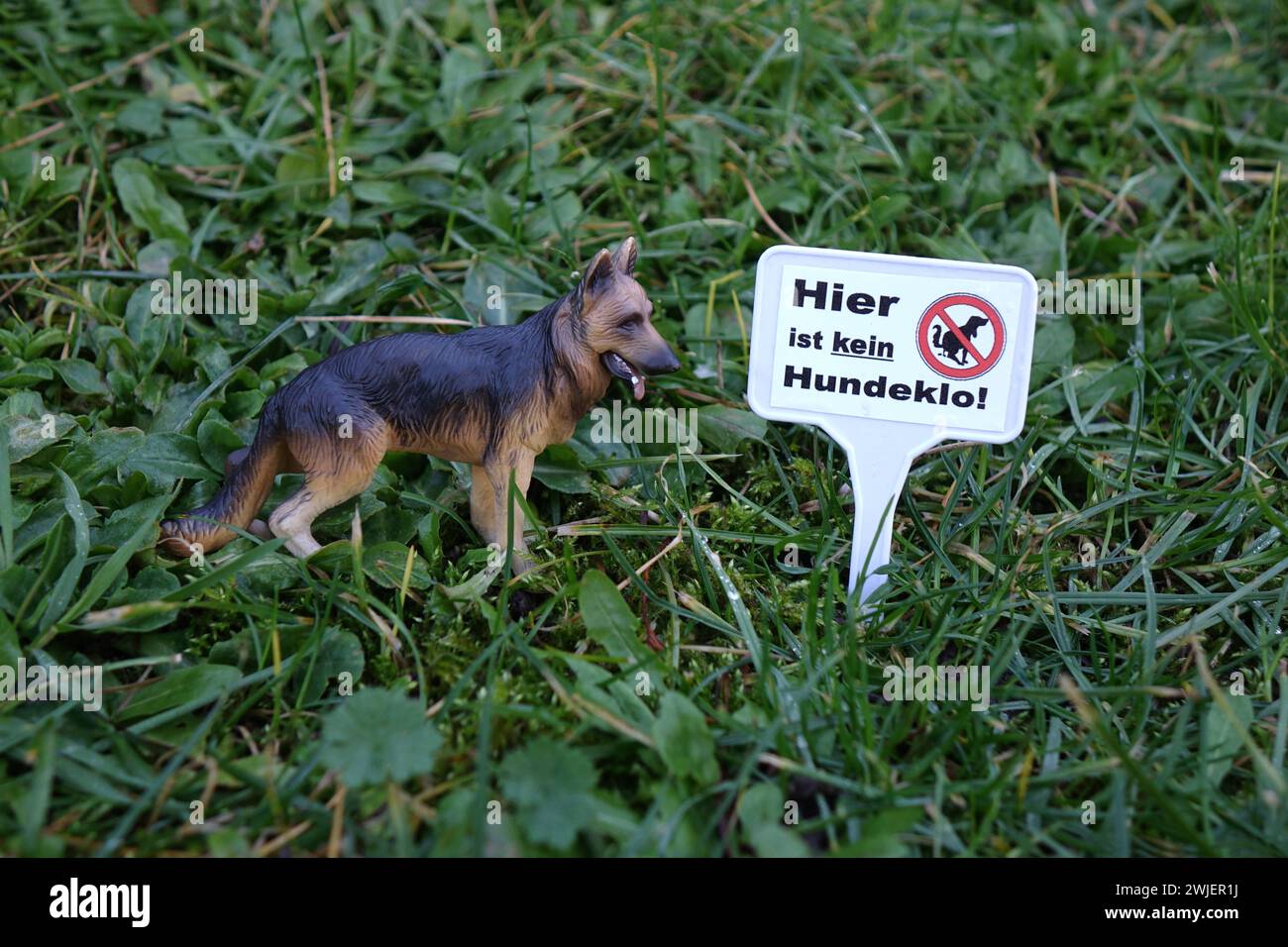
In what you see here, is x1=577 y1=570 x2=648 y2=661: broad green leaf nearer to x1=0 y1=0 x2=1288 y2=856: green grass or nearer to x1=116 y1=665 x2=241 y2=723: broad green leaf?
x1=0 y1=0 x2=1288 y2=856: green grass

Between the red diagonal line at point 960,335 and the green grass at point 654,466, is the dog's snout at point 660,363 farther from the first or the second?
the red diagonal line at point 960,335

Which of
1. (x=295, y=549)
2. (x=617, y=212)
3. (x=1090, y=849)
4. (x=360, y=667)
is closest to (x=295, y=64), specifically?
(x=617, y=212)

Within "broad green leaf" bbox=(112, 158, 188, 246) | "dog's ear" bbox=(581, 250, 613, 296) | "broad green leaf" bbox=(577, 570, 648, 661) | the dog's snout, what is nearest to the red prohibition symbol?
the dog's snout

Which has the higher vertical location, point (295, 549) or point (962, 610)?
point (295, 549)

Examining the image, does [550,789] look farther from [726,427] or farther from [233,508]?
[726,427]

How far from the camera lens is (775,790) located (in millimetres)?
1684

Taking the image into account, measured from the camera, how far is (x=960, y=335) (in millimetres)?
2059

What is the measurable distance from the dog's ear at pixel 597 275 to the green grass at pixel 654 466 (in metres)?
0.48

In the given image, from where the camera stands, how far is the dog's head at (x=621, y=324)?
1.99m

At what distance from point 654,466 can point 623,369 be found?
0.51 meters

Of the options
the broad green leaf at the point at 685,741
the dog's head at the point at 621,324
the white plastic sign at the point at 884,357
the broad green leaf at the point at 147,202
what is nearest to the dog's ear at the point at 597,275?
the dog's head at the point at 621,324

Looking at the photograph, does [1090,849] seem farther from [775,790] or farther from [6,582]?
[6,582]

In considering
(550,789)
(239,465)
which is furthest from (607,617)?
(239,465)
